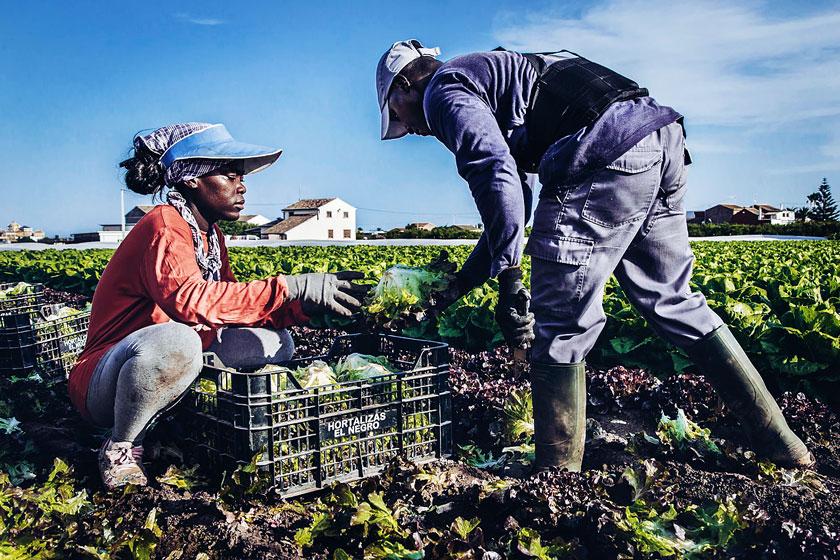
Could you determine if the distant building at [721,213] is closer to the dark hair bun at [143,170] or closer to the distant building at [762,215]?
the distant building at [762,215]

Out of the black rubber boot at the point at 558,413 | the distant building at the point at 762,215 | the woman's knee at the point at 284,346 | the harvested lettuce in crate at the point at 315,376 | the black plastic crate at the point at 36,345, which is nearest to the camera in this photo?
the black rubber boot at the point at 558,413

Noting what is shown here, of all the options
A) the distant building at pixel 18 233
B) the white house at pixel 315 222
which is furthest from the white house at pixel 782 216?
the distant building at pixel 18 233

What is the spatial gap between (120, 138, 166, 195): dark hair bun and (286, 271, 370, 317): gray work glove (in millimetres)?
967

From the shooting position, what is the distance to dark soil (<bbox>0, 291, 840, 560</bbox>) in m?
2.28

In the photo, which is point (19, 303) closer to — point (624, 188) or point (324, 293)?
point (324, 293)

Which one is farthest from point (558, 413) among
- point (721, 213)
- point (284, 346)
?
point (721, 213)

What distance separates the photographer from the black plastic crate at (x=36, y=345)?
4.34m

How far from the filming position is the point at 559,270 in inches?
107

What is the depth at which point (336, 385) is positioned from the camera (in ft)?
8.77

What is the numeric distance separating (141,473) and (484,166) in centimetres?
189

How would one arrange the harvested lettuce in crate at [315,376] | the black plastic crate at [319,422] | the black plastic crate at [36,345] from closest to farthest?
the black plastic crate at [319,422]
the harvested lettuce in crate at [315,376]
the black plastic crate at [36,345]

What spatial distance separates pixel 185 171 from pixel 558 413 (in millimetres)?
2005

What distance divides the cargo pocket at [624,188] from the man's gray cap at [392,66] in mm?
946

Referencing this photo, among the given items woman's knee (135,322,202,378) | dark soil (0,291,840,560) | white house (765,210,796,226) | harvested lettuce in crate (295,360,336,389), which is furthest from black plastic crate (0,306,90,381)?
white house (765,210,796,226)
